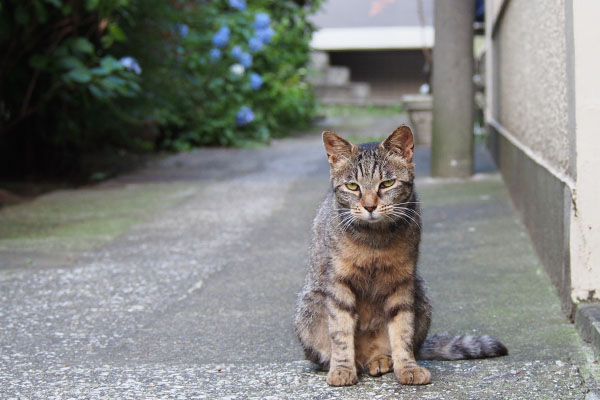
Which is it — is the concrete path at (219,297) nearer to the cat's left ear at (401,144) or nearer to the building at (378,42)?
the cat's left ear at (401,144)

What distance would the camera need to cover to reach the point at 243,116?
1159cm

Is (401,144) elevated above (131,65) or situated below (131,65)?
below

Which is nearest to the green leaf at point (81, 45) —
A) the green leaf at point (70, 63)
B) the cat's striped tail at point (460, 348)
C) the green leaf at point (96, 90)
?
the green leaf at point (70, 63)

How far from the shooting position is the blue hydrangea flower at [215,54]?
11.7 meters

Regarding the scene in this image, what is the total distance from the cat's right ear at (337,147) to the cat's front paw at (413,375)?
34.6 inches

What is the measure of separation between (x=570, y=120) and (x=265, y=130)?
8422mm

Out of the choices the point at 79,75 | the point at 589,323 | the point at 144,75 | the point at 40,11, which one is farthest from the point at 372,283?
the point at 144,75

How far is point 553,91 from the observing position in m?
4.40

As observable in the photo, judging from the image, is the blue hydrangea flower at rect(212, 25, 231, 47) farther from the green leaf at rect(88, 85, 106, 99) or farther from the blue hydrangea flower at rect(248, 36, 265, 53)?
the green leaf at rect(88, 85, 106, 99)

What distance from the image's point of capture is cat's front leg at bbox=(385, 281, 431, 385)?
3086 millimetres

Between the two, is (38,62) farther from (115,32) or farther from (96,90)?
(115,32)

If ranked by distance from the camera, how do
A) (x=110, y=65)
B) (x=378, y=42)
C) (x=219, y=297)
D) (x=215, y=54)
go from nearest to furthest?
(x=219, y=297)
(x=110, y=65)
(x=215, y=54)
(x=378, y=42)

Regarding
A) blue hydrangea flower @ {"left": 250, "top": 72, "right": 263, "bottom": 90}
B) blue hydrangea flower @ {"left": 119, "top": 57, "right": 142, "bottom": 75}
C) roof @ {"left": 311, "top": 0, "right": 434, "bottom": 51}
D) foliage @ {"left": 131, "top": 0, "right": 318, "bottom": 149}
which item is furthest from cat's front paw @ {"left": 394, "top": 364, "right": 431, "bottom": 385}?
roof @ {"left": 311, "top": 0, "right": 434, "bottom": 51}

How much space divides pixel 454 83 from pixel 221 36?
4820 millimetres
